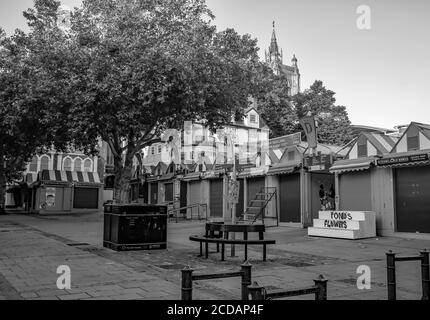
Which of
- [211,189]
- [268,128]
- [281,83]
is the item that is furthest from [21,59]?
[281,83]

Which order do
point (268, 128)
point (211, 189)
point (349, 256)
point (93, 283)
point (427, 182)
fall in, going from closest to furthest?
1. point (93, 283)
2. point (349, 256)
3. point (427, 182)
4. point (211, 189)
5. point (268, 128)

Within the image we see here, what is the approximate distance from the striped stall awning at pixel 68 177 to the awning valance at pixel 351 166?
30388 mm

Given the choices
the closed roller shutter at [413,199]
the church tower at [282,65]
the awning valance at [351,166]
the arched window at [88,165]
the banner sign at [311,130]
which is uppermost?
the church tower at [282,65]

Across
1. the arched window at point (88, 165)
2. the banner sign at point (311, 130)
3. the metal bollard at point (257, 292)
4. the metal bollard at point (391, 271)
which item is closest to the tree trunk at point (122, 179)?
the banner sign at point (311, 130)

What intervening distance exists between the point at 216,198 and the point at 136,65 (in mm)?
12215

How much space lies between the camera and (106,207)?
1260cm

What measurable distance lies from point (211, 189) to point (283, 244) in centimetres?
1533

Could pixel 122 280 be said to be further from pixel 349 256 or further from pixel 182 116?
pixel 182 116

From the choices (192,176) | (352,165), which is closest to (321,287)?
(352,165)

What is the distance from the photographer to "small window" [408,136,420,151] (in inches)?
664

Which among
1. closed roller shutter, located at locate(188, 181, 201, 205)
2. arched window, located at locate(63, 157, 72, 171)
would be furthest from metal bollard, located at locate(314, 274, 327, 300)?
arched window, located at locate(63, 157, 72, 171)

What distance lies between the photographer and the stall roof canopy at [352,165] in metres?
18.0

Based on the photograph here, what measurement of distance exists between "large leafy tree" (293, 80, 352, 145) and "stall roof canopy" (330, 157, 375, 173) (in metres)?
30.0

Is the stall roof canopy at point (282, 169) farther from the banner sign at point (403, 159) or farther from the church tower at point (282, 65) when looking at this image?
the church tower at point (282, 65)
